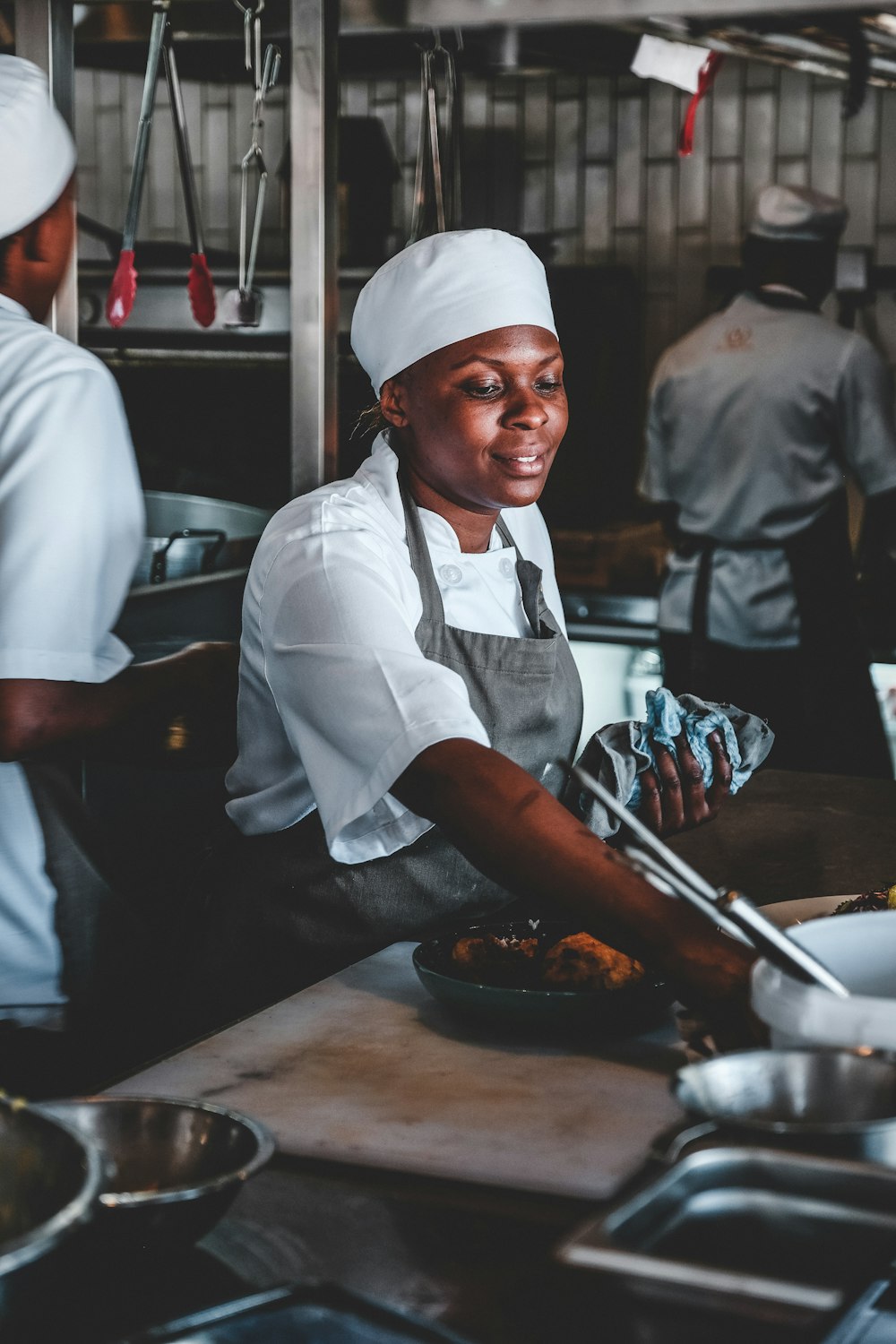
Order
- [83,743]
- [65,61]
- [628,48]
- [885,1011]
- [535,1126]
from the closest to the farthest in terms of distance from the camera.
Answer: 1. [885,1011]
2. [535,1126]
3. [83,743]
4. [65,61]
5. [628,48]

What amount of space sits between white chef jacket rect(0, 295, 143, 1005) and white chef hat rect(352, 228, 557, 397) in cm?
36

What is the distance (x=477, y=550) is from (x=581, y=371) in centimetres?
Result: 322

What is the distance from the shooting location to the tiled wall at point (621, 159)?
500cm

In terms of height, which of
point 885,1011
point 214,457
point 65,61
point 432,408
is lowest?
point 214,457

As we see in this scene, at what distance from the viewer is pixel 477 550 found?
6.45 feet

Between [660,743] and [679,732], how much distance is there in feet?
0.09

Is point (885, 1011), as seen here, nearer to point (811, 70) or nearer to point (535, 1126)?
point (535, 1126)

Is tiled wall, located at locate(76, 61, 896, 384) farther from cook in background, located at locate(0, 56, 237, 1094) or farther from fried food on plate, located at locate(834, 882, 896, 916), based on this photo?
fried food on plate, located at locate(834, 882, 896, 916)

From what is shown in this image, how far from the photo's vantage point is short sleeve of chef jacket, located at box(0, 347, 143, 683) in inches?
66.6

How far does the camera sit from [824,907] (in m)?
1.57

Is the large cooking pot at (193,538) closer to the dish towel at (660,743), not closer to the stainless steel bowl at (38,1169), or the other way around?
the dish towel at (660,743)

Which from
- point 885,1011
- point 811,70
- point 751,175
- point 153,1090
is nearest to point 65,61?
point 153,1090

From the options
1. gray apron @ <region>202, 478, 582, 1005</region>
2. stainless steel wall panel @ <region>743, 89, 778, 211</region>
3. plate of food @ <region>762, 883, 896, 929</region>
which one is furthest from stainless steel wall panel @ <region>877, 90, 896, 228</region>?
plate of food @ <region>762, 883, 896, 929</region>

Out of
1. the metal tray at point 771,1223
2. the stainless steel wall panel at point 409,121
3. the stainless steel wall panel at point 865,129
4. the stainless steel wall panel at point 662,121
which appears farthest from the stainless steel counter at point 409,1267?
the stainless steel wall panel at point 409,121
